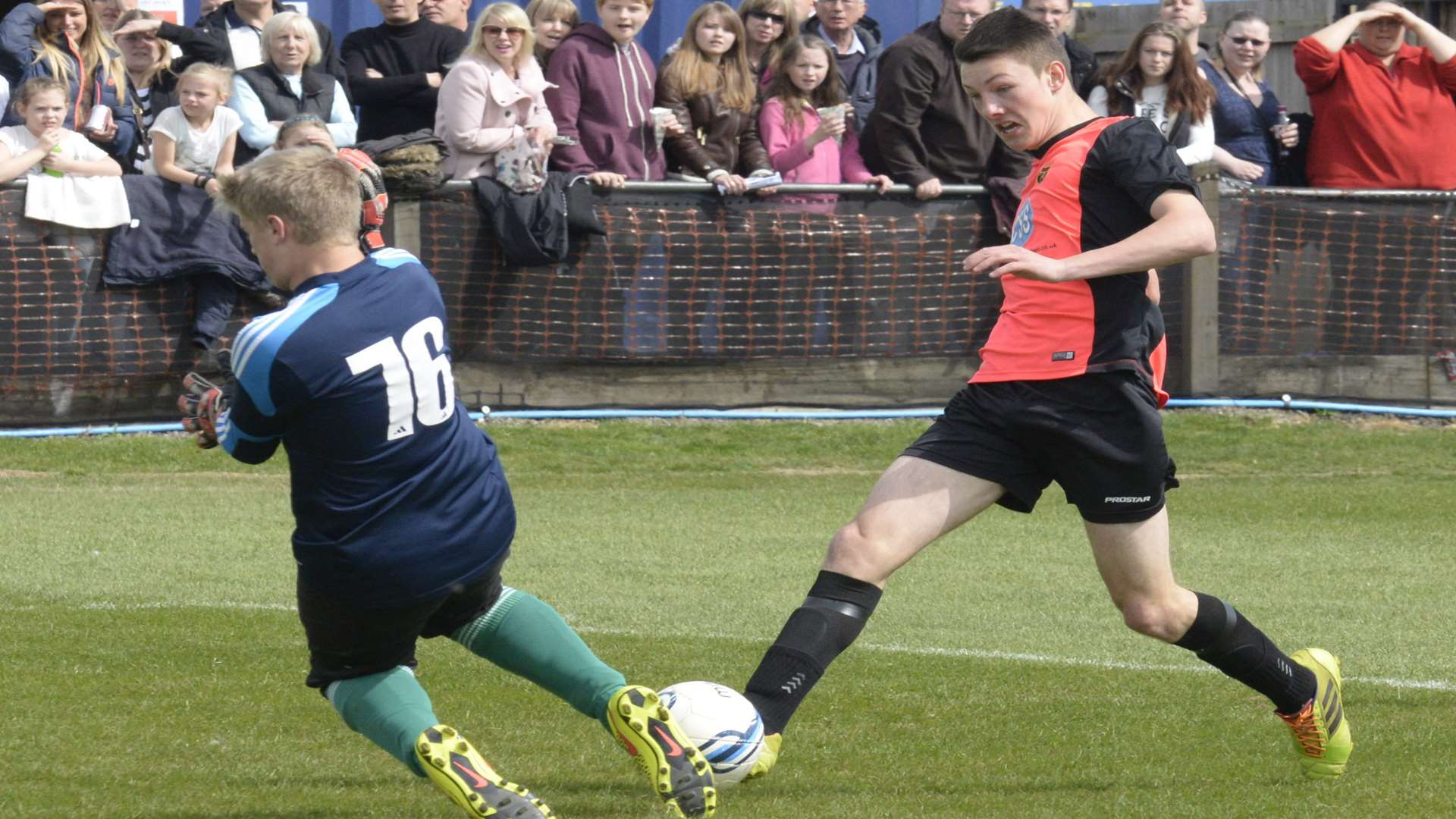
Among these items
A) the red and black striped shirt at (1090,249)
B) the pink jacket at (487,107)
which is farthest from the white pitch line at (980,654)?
the pink jacket at (487,107)

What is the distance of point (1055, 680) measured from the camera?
631 cm

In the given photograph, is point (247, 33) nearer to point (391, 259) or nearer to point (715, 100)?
point (715, 100)

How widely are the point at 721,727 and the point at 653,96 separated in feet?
26.3

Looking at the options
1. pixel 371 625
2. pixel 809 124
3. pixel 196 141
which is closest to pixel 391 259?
pixel 371 625

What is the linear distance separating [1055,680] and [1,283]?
7.34 m

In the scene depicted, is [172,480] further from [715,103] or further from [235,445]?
[235,445]

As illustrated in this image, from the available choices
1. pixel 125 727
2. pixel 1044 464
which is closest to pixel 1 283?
pixel 125 727

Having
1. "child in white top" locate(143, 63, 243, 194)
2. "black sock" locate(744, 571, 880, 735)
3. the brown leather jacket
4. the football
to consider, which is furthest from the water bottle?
the football

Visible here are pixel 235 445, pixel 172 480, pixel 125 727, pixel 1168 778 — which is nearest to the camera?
pixel 235 445

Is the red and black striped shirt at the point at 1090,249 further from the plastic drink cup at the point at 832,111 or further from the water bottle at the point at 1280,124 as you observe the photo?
the water bottle at the point at 1280,124

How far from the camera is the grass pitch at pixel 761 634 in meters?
4.93

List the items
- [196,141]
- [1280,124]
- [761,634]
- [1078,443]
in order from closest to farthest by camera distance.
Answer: [1078,443], [761,634], [196,141], [1280,124]

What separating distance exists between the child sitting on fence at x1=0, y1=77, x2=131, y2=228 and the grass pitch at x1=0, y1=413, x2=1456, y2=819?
1.38 m

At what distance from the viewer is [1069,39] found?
12.9 metres
